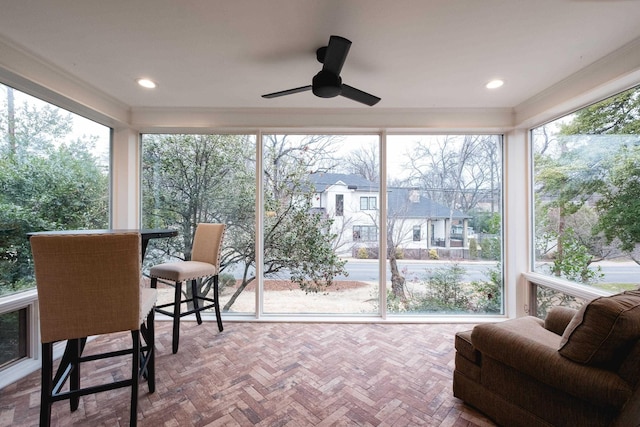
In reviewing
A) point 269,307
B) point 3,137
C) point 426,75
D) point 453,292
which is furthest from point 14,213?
point 453,292

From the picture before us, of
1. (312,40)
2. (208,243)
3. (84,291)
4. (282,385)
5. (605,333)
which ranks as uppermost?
(312,40)

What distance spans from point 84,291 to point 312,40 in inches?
80.3

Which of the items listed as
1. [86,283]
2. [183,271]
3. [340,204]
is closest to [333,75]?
[340,204]

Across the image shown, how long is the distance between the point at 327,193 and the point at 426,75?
1537 mm

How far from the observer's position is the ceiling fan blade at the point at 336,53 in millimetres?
1455

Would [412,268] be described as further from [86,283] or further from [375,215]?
[86,283]

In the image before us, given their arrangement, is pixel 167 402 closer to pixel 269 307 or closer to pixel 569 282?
pixel 269 307

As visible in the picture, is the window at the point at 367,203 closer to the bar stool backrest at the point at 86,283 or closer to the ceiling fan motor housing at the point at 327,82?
the ceiling fan motor housing at the point at 327,82

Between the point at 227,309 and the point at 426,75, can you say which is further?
the point at 227,309

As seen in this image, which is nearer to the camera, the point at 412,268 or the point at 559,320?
the point at 559,320

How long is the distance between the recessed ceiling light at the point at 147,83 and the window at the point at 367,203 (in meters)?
2.39

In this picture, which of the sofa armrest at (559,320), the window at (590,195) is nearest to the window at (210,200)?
the sofa armrest at (559,320)

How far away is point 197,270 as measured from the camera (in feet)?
7.85

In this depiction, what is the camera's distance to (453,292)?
3.10 meters
